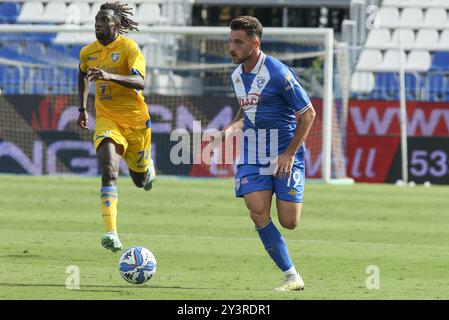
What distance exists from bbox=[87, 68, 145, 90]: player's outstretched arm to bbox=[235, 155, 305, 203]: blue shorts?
1930 millimetres

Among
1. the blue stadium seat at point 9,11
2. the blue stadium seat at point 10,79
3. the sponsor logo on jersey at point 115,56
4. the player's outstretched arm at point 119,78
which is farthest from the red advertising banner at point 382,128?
the player's outstretched arm at point 119,78

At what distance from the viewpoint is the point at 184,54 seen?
27.4m

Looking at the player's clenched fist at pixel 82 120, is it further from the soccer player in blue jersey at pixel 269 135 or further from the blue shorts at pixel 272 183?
the blue shorts at pixel 272 183

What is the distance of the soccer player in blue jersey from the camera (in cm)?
897

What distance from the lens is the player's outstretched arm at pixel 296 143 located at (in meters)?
8.90

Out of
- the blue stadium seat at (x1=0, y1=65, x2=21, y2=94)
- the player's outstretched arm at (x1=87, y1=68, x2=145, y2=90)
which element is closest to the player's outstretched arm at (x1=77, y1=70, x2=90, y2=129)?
A: the player's outstretched arm at (x1=87, y1=68, x2=145, y2=90)

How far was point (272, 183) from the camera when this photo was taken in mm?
9125

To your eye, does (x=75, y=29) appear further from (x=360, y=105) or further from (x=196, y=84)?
(x=360, y=105)

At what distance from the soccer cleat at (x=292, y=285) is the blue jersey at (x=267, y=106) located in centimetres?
105

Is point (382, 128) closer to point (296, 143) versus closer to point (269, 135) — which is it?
point (269, 135)

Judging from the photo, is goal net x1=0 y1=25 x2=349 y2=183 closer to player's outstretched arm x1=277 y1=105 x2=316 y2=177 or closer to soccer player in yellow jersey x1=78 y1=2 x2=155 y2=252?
soccer player in yellow jersey x1=78 y1=2 x2=155 y2=252

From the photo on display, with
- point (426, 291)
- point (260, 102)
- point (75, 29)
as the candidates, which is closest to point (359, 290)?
point (426, 291)

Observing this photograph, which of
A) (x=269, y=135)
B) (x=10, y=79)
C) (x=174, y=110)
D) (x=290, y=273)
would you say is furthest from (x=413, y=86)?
(x=290, y=273)
